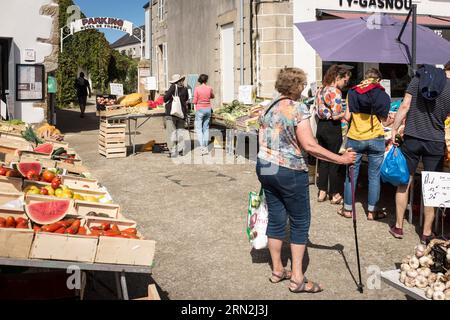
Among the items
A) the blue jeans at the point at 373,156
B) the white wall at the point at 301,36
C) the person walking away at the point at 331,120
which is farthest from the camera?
the white wall at the point at 301,36

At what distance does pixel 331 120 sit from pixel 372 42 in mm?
1565

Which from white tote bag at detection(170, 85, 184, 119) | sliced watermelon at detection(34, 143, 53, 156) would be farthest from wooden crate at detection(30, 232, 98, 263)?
white tote bag at detection(170, 85, 184, 119)

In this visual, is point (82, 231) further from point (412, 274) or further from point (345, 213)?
point (345, 213)

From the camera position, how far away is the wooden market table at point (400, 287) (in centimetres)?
343

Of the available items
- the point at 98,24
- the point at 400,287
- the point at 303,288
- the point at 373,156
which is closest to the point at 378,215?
the point at 373,156

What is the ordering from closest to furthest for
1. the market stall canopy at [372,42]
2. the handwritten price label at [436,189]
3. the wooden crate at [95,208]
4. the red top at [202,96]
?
1. the wooden crate at [95,208]
2. the handwritten price label at [436,189]
3. the market stall canopy at [372,42]
4. the red top at [202,96]

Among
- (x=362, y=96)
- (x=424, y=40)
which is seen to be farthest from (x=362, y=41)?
(x=362, y=96)

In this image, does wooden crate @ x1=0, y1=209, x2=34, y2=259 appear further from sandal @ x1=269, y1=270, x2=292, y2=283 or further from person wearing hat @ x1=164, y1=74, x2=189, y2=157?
person wearing hat @ x1=164, y1=74, x2=189, y2=157

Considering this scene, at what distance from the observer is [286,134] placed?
4.06m

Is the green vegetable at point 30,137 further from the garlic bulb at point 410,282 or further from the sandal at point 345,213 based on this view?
the garlic bulb at point 410,282

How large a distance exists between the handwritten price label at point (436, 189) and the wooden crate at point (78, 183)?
3.00 meters

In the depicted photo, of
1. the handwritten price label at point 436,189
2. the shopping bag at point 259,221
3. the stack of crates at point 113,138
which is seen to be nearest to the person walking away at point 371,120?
the handwritten price label at point 436,189
